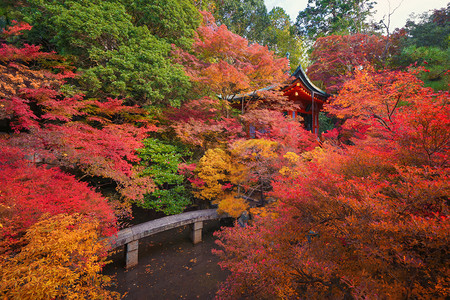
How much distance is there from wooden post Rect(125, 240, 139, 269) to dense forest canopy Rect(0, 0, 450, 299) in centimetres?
109

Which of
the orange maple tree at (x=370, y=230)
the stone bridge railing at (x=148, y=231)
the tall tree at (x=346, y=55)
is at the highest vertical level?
the tall tree at (x=346, y=55)

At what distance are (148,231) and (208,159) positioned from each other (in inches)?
140

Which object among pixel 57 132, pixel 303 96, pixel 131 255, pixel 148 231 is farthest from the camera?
pixel 303 96

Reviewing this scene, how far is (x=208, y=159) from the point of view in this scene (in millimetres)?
7883

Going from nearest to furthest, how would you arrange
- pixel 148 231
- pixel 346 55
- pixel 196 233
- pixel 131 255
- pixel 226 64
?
pixel 131 255 → pixel 148 231 → pixel 196 233 → pixel 226 64 → pixel 346 55

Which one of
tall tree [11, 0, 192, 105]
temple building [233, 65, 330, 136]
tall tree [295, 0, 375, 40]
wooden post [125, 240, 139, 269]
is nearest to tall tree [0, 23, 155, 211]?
tall tree [11, 0, 192, 105]

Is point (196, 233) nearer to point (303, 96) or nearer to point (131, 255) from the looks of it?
point (131, 255)

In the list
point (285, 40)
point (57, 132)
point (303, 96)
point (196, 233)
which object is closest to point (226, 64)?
point (303, 96)

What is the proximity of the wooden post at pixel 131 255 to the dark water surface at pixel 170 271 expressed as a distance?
186mm

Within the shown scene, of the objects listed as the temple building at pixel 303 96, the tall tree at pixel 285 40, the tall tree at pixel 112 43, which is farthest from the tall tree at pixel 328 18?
the tall tree at pixel 112 43

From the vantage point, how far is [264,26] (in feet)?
72.9

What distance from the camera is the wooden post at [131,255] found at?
20.9 feet

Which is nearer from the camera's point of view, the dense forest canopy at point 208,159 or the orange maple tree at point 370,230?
the orange maple tree at point 370,230

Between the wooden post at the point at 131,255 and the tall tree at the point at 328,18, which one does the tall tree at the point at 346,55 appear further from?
the wooden post at the point at 131,255
